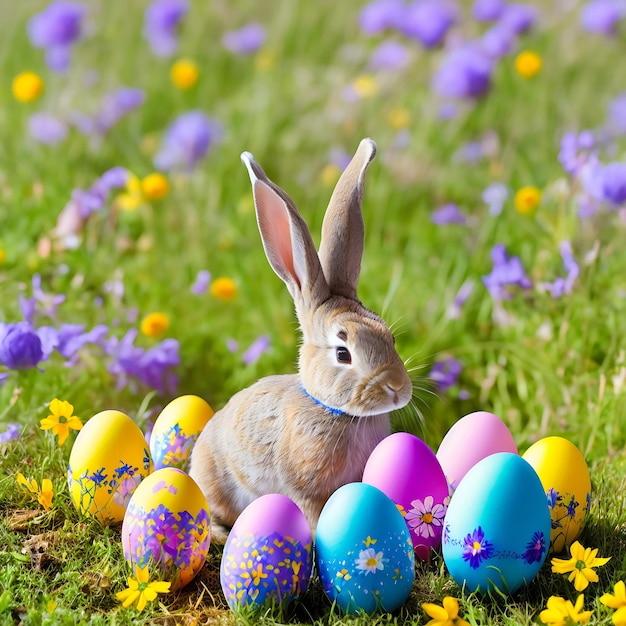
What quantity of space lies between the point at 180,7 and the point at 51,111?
97cm

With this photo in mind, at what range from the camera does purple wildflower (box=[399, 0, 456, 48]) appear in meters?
4.80

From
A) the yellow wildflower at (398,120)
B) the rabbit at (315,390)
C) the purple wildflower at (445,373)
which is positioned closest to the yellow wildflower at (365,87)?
the yellow wildflower at (398,120)

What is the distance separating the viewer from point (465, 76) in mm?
4504

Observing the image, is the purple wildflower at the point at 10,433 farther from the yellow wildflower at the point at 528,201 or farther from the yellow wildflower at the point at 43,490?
the yellow wildflower at the point at 528,201

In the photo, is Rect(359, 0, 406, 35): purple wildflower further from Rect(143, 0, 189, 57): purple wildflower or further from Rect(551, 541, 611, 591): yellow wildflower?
Rect(551, 541, 611, 591): yellow wildflower

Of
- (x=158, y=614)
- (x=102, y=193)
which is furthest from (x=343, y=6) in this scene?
(x=158, y=614)

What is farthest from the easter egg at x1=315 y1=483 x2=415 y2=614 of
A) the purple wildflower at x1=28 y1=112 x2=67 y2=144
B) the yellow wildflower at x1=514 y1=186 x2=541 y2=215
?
the purple wildflower at x1=28 y1=112 x2=67 y2=144

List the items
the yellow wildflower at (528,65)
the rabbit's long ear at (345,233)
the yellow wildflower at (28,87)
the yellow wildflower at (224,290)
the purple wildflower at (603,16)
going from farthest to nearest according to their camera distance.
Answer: the purple wildflower at (603,16) → the yellow wildflower at (528,65) → the yellow wildflower at (28,87) → the yellow wildflower at (224,290) → the rabbit's long ear at (345,233)

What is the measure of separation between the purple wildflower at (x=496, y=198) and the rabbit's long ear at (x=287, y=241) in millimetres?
1797

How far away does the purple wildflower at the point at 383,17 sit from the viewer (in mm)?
5008

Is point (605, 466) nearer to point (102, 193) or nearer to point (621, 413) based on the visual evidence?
point (621, 413)

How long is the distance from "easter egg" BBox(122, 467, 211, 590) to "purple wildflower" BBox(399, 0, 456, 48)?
3.31m

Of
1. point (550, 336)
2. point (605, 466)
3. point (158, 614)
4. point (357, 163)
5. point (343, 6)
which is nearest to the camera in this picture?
point (158, 614)

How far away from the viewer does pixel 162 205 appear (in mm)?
4371
